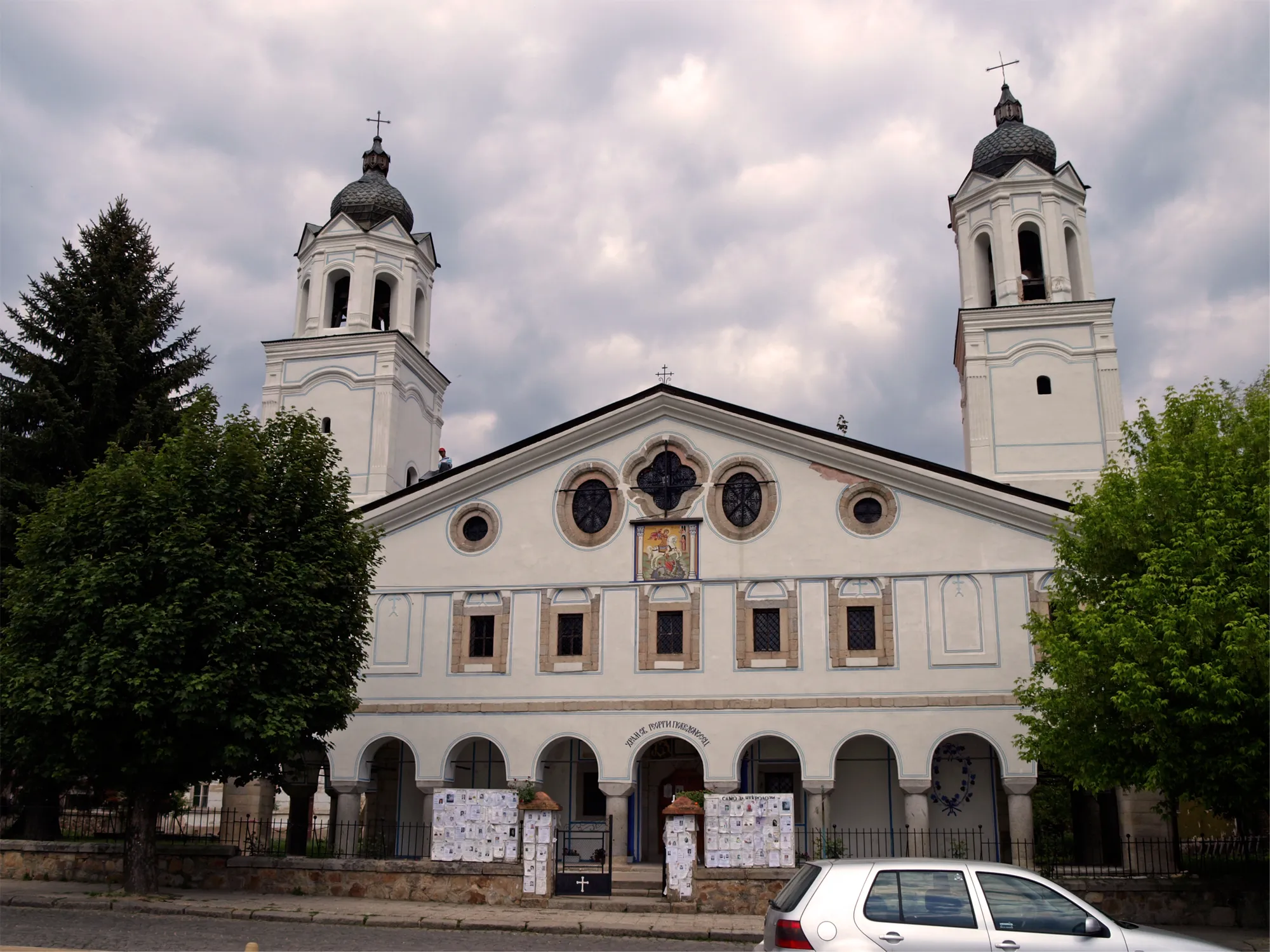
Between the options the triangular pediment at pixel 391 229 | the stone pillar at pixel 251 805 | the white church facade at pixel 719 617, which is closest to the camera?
the white church facade at pixel 719 617

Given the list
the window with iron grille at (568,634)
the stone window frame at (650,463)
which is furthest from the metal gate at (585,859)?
the stone window frame at (650,463)

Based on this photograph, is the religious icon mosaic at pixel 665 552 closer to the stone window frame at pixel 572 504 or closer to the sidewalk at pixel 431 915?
the stone window frame at pixel 572 504

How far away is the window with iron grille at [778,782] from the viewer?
2620 centimetres

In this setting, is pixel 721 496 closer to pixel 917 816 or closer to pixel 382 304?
pixel 917 816

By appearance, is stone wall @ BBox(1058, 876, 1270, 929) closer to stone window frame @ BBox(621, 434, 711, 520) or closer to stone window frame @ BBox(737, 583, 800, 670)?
stone window frame @ BBox(737, 583, 800, 670)

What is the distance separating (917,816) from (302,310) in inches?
903

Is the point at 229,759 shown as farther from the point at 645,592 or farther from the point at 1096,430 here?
the point at 1096,430

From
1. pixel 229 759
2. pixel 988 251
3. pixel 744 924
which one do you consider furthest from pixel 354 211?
pixel 744 924

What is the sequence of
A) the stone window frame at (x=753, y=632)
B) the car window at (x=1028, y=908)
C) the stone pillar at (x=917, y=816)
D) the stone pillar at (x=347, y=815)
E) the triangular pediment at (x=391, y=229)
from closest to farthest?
the car window at (x=1028, y=908), the stone pillar at (x=917, y=816), the stone window frame at (x=753, y=632), the stone pillar at (x=347, y=815), the triangular pediment at (x=391, y=229)

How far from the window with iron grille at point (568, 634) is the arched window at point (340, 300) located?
13.7 meters

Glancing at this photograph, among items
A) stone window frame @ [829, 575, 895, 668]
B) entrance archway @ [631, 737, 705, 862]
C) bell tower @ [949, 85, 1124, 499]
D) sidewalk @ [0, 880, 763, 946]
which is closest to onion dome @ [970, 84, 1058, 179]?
bell tower @ [949, 85, 1124, 499]

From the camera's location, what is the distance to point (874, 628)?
24.9 meters

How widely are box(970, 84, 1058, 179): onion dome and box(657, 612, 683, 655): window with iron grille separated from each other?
15.9 metres

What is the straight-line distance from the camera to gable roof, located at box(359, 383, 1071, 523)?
24844mm
